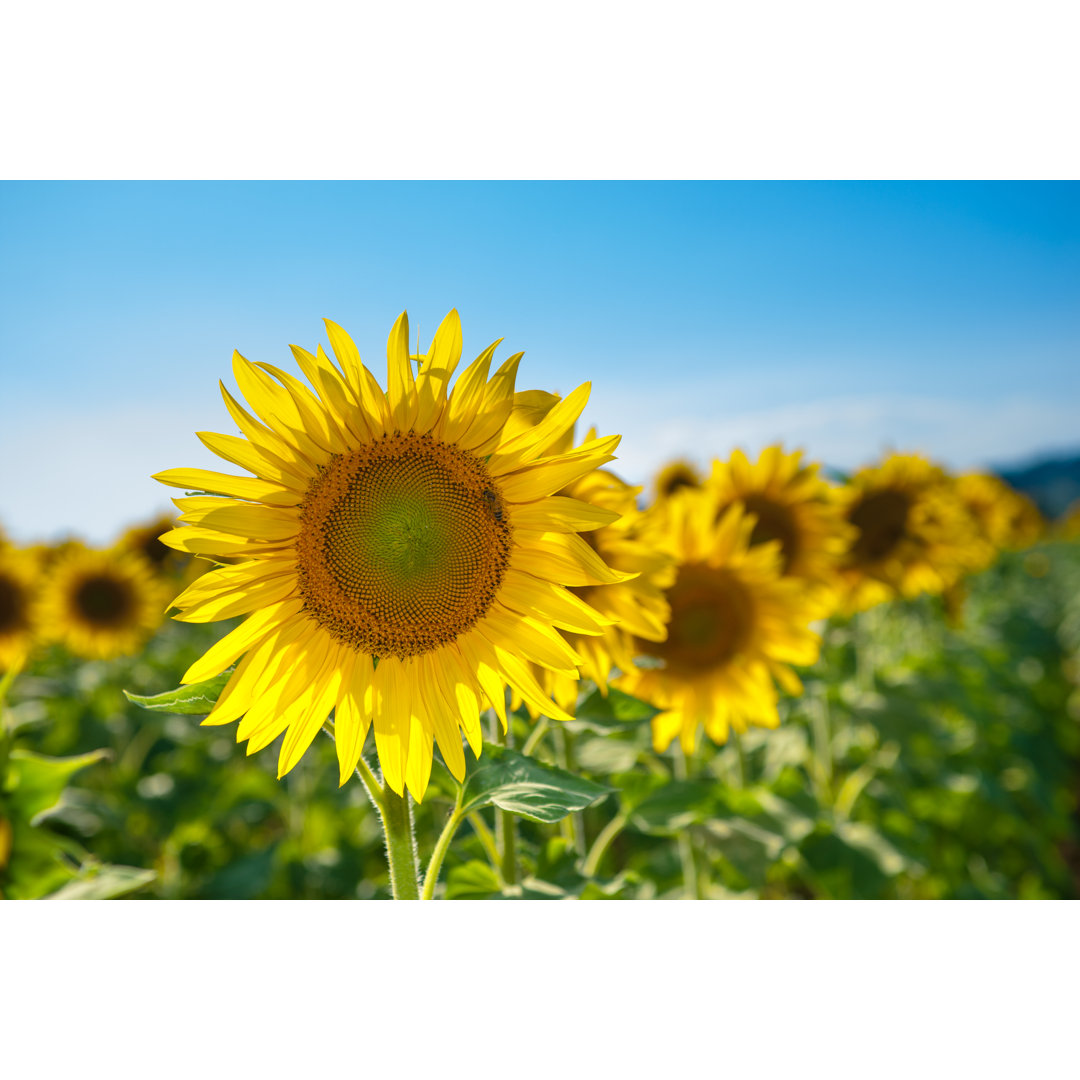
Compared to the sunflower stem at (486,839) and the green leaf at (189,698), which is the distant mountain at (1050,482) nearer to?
the sunflower stem at (486,839)

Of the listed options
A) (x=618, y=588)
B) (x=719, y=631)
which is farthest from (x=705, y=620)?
(x=618, y=588)

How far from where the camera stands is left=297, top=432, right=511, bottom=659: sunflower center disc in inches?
32.0

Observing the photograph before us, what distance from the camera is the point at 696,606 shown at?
4.96 ft

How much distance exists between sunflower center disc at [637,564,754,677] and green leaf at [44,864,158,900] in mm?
857

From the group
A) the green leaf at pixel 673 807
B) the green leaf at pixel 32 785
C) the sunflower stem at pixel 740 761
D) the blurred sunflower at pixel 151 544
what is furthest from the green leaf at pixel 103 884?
the blurred sunflower at pixel 151 544

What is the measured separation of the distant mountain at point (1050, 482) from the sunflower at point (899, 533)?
1.95m

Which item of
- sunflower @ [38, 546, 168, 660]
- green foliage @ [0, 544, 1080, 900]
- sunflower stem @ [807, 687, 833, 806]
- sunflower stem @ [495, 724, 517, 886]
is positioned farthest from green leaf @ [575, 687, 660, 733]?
sunflower @ [38, 546, 168, 660]

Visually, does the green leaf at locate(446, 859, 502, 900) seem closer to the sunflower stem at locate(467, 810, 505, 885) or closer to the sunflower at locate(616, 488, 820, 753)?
the sunflower stem at locate(467, 810, 505, 885)

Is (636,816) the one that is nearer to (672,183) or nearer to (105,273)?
(672,183)

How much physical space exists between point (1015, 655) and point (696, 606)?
4.21 metres

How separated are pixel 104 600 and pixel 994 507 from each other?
3783 millimetres

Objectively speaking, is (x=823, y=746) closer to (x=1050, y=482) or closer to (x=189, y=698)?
(x=189, y=698)

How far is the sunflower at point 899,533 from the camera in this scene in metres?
2.16
